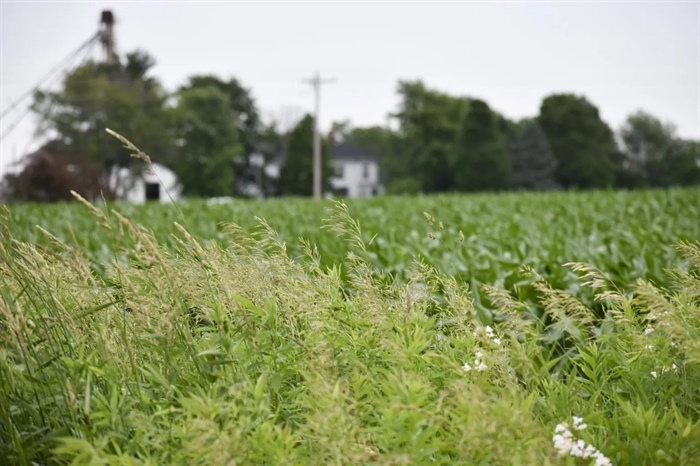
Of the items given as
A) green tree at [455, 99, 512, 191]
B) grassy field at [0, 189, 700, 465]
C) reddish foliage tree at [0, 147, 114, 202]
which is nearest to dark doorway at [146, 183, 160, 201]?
reddish foliage tree at [0, 147, 114, 202]

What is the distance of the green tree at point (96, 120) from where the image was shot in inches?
2072

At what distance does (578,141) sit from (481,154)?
10389 millimetres

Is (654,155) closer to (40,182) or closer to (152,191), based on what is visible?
(152,191)

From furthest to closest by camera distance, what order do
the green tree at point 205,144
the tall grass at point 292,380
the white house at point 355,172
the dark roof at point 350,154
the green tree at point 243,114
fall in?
the white house at point 355,172 < the dark roof at point 350,154 < the green tree at point 243,114 < the green tree at point 205,144 < the tall grass at point 292,380

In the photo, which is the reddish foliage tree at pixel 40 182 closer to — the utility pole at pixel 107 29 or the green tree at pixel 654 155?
the utility pole at pixel 107 29

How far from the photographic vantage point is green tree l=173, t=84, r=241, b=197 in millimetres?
61344

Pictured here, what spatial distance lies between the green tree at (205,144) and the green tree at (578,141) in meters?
30.0

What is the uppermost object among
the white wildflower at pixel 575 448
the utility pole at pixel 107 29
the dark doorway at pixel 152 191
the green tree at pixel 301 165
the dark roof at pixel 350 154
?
the utility pole at pixel 107 29

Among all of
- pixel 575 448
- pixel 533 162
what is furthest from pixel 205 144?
pixel 575 448

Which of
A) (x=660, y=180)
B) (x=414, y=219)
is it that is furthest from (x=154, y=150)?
(x=414, y=219)

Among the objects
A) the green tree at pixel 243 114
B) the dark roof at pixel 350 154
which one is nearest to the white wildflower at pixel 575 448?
the green tree at pixel 243 114

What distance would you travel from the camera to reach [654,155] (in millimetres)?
68250

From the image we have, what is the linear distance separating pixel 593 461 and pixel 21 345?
70.0 inches

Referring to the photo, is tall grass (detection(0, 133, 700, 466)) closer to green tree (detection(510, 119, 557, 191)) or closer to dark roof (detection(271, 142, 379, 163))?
green tree (detection(510, 119, 557, 191))
